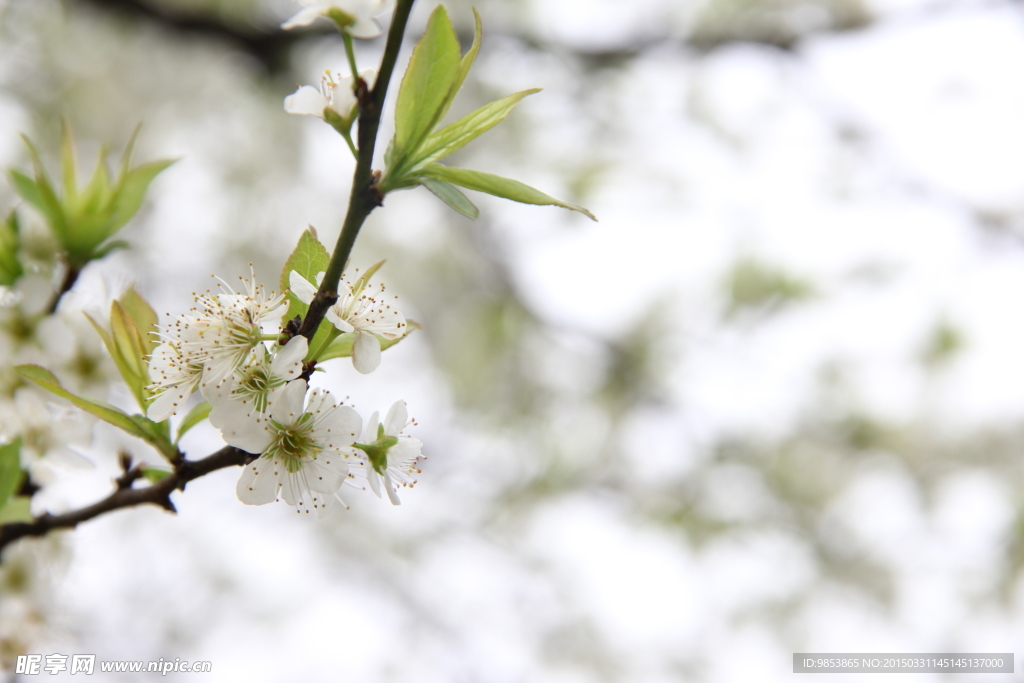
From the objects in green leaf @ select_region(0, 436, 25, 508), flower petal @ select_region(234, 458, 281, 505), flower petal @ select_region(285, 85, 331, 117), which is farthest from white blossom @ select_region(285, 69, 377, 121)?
green leaf @ select_region(0, 436, 25, 508)

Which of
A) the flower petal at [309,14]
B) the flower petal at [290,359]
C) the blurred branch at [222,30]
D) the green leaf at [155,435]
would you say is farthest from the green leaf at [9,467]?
the blurred branch at [222,30]

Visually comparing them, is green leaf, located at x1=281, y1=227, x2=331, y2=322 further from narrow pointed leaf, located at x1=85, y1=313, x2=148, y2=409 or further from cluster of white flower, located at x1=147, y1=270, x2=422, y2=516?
narrow pointed leaf, located at x1=85, y1=313, x2=148, y2=409

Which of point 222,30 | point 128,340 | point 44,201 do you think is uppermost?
point 222,30

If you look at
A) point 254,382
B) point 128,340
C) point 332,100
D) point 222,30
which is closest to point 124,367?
point 128,340

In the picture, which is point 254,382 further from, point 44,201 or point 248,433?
point 44,201

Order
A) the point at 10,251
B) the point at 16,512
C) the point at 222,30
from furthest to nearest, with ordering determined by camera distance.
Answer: the point at 222,30, the point at 10,251, the point at 16,512

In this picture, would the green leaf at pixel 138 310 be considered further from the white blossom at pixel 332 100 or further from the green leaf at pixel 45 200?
the white blossom at pixel 332 100
